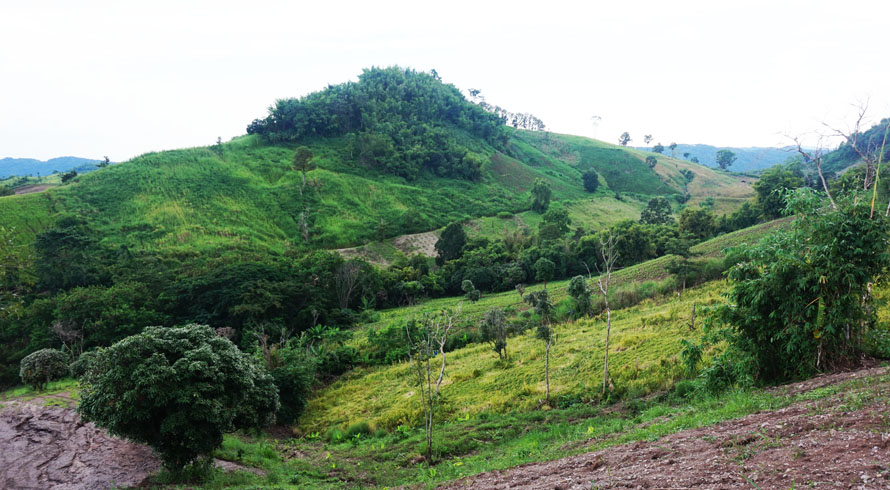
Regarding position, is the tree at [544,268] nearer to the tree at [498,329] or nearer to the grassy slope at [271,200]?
the tree at [498,329]

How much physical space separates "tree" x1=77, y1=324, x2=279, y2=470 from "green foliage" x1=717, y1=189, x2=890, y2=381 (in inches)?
609

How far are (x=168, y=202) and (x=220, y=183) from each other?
995cm

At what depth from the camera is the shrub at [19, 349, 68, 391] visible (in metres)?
25.1

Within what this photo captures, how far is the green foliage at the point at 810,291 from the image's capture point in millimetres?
11016

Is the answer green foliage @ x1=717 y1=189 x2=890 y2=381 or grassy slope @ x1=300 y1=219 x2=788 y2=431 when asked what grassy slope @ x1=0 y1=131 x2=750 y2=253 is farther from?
green foliage @ x1=717 y1=189 x2=890 y2=381

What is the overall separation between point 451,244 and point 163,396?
166ft

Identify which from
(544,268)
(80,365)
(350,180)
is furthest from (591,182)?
(80,365)

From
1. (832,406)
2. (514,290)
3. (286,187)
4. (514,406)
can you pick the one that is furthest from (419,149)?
(832,406)

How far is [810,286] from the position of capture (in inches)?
452

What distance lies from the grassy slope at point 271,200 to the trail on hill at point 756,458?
5781 cm

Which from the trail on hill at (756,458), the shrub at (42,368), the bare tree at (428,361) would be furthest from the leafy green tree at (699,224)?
the shrub at (42,368)

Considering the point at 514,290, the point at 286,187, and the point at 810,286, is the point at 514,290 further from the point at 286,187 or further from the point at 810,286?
the point at 286,187

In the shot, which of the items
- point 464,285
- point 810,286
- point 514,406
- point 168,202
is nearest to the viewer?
point 810,286

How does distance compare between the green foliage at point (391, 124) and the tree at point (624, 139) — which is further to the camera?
the tree at point (624, 139)
